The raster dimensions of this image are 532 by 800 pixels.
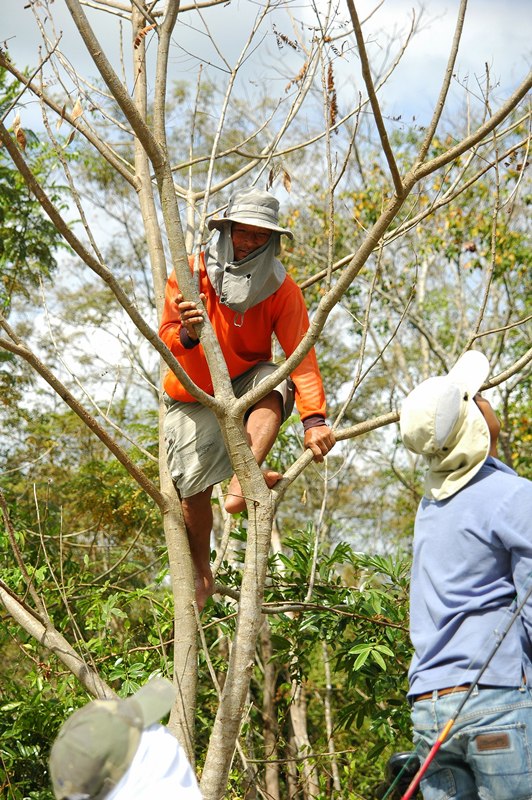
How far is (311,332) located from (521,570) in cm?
92

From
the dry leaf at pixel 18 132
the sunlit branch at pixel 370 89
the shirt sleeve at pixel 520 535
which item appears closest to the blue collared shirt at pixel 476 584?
the shirt sleeve at pixel 520 535

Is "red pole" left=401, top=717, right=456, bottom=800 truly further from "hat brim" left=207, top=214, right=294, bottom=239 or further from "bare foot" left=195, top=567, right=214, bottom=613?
"hat brim" left=207, top=214, right=294, bottom=239

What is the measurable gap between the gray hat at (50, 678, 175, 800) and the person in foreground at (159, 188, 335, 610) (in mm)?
1268

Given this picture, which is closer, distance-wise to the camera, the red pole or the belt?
the red pole

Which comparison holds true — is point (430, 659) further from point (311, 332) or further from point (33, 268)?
point (33, 268)

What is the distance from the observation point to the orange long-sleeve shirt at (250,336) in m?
3.14

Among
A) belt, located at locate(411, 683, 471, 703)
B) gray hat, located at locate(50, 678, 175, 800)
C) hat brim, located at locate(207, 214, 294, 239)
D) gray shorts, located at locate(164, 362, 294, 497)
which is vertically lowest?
belt, located at locate(411, 683, 471, 703)

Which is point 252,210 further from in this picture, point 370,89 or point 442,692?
point 442,692

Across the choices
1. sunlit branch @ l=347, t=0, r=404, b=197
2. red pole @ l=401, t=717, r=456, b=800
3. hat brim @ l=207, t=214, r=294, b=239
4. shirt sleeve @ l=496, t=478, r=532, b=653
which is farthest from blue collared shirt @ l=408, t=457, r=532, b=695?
hat brim @ l=207, t=214, r=294, b=239

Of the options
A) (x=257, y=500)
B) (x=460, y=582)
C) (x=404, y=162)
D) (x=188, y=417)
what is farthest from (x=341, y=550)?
(x=404, y=162)

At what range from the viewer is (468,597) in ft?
6.76

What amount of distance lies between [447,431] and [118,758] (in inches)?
40.8

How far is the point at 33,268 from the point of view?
33.8ft

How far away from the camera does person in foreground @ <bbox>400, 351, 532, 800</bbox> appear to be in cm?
195
